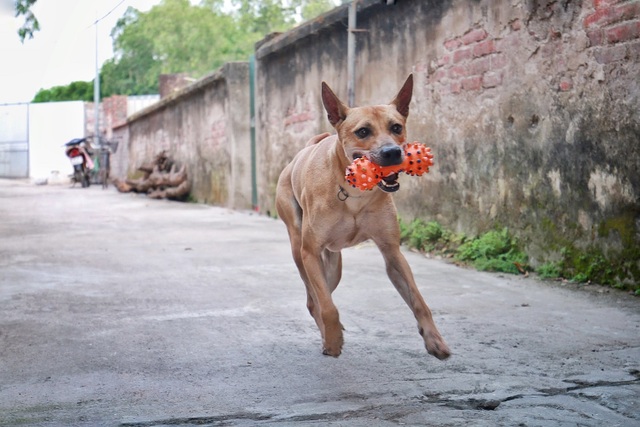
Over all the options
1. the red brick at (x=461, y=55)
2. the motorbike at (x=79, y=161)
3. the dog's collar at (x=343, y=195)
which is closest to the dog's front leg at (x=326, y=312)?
the dog's collar at (x=343, y=195)

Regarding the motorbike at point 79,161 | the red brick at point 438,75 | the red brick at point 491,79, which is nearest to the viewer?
the red brick at point 491,79

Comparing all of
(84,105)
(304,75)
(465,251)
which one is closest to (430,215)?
(465,251)

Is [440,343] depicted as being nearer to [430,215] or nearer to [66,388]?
[66,388]

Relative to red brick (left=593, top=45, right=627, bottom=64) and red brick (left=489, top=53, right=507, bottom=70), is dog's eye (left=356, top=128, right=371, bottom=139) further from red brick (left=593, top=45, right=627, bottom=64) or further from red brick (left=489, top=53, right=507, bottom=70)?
red brick (left=489, top=53, right=507, bottom=70)

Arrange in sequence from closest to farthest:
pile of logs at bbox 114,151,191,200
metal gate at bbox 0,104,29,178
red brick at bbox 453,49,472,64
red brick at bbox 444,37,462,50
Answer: red brick at bbox 453,49,472,64 → red brick at bbox 444,37,462,50 → pile of logs at bbox 114,151,191,200 → metal gate at bbox 0,104,29,178

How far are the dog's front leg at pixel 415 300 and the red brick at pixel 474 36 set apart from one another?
3835mm

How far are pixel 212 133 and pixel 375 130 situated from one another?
1267cm

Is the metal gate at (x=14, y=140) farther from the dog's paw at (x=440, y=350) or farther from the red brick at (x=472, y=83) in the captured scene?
the dog's paw at (x=440, y=350)

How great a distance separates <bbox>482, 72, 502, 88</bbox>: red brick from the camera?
723 cm

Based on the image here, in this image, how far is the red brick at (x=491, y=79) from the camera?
7.23 m

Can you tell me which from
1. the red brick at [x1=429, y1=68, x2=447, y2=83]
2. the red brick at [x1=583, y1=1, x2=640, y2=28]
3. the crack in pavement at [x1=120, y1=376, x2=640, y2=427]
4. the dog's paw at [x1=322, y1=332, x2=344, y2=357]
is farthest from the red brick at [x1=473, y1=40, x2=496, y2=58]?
the crack in pavement at [x1=120, y1=376, x2=640, y2=427]

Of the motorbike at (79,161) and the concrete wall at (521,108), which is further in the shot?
the motorbike at (79,161)

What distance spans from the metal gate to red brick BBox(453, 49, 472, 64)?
3373 cm

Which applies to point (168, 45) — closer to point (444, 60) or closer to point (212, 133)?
point (212, 133)
